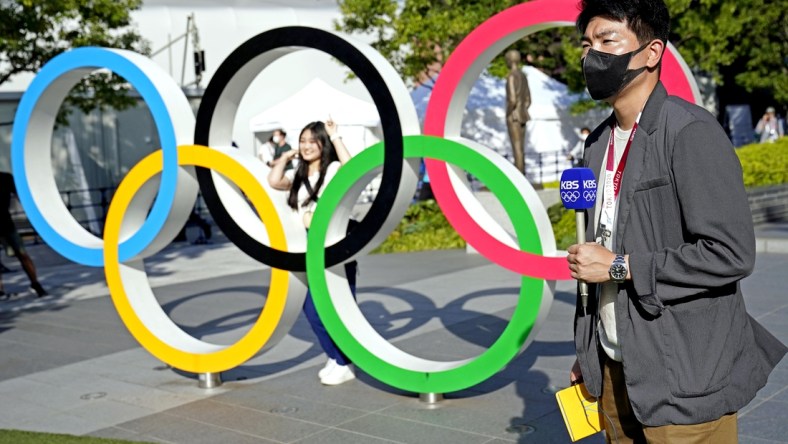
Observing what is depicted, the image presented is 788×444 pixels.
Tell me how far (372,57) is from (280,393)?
2459 mm

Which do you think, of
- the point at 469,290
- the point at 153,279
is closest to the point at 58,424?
the point at 469,290

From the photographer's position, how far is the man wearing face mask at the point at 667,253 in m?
2.73

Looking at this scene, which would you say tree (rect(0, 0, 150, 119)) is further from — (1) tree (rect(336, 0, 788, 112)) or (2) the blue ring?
(1) tree (rect(336, 0, 788, 112))

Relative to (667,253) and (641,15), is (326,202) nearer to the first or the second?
(641,15)

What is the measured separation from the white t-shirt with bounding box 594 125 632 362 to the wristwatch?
19 centimetres

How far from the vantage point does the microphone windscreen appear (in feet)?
9.82

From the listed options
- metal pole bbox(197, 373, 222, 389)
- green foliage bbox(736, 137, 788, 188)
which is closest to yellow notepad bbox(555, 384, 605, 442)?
metal pole bbox(197, 373, 222, 389)

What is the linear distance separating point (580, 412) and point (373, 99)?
11.2 ft

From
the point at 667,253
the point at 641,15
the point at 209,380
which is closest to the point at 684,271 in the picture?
the point at 667,253

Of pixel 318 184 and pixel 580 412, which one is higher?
pixel 318 184

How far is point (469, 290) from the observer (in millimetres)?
10977

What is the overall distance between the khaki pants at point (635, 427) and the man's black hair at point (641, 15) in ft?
3.40

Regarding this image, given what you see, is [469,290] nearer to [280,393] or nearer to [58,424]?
[280,393]

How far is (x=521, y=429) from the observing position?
5852 millimetres
